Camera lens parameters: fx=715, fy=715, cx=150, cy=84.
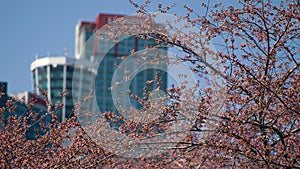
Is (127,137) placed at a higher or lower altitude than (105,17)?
lower

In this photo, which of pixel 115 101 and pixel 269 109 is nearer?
pixel 269 109

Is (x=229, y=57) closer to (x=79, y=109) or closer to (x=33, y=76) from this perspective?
(x=79, y=109)

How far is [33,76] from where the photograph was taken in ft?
411

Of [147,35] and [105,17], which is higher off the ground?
[105,17]

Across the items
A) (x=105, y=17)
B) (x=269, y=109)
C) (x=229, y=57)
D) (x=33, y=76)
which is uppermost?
(x=105, y=17)

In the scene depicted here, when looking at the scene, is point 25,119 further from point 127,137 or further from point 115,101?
point 127,137

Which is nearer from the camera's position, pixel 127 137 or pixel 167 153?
pixel 127 137

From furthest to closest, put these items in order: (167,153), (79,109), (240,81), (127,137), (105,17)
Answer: (105,17) → (79,109) → (167,153) → (127,137) → (240,81)

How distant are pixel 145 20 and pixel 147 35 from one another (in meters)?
0.26

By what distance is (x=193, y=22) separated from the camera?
9.95 m

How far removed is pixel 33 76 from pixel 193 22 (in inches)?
4619

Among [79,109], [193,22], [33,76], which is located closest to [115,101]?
[79,109]

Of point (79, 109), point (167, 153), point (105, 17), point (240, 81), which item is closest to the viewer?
point (240, 81)

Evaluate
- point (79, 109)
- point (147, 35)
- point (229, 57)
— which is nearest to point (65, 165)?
point (79, 109)
